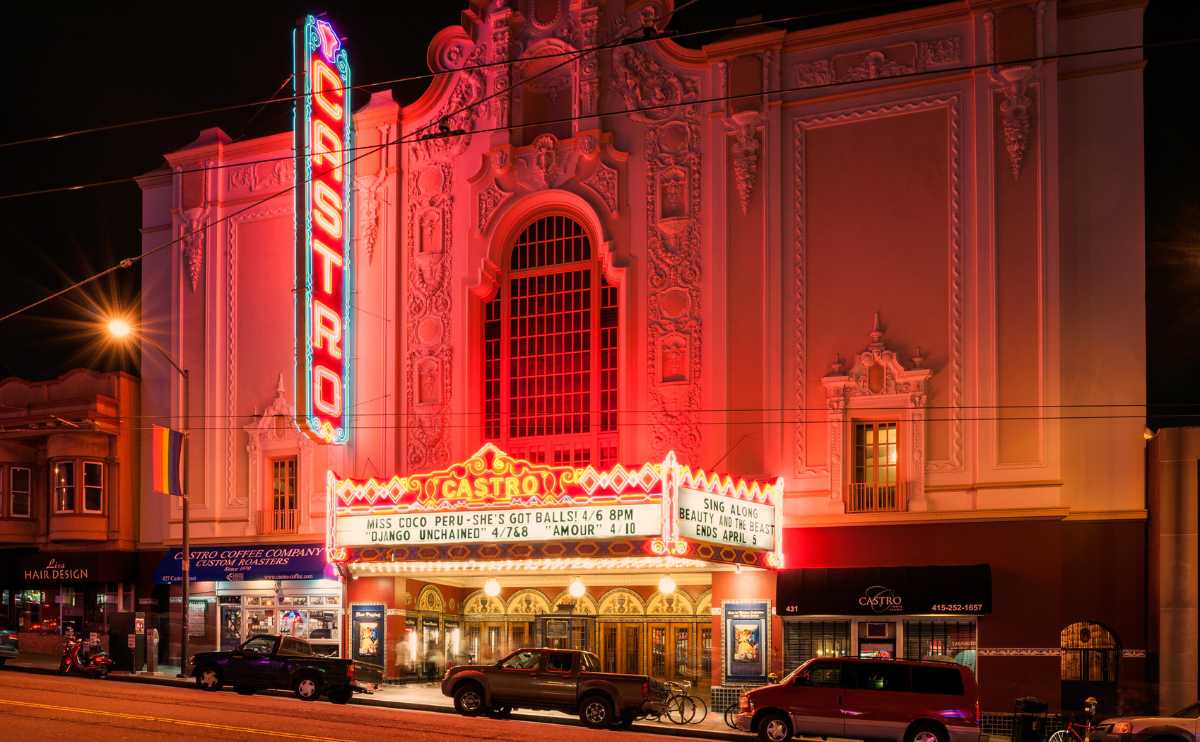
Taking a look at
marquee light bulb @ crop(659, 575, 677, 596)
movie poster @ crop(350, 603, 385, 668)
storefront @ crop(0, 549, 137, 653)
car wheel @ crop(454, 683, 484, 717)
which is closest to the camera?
car wheel @ crop(454, 683, 484, 717)

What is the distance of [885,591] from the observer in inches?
1078

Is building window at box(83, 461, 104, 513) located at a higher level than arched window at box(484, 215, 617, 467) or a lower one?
lower

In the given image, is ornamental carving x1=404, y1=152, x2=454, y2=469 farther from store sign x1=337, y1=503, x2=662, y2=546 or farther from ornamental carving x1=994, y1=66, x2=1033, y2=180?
ornamental carving x1=994, y1=66, x2=1033, y2=180

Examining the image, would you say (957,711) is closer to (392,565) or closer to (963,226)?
(963,226)

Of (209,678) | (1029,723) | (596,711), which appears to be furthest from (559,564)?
(1029,723)

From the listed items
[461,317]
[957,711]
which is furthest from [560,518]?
[957,711]

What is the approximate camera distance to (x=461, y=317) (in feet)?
108

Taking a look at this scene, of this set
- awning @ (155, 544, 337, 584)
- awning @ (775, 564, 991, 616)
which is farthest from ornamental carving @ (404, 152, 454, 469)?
awning @ (775, 564, 991, 616)

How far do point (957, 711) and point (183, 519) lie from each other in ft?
65.1

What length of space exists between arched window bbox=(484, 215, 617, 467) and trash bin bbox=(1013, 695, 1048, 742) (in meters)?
11.5

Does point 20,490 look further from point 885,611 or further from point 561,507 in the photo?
point 885,611

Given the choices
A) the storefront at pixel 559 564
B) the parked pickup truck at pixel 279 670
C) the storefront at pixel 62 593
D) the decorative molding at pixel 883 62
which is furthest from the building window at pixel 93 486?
the decorative molding at pixel 883 62

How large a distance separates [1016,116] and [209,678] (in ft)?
64.8

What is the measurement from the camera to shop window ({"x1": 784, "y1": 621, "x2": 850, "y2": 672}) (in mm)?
Result: 28266
